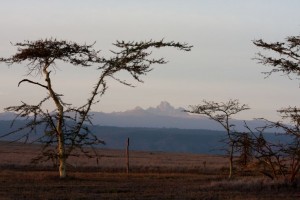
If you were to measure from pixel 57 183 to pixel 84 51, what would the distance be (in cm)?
838

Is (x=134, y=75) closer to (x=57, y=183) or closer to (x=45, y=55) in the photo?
(x=45, y=55)

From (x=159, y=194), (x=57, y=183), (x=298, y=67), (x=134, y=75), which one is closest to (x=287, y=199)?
(x=159, y=194)

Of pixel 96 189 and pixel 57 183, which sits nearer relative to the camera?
pixel 96 189

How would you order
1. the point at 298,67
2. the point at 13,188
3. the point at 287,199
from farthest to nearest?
the point at 298,67
the point at 13,188
the point at 287,199

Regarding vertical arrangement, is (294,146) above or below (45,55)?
below

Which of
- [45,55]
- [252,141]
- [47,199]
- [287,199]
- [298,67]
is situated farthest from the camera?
[45,55]

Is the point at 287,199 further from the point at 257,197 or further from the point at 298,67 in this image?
the point at 298,67

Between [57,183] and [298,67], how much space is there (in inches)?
485

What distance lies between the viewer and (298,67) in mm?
28156

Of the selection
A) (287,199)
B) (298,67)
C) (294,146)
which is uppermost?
(298,67)

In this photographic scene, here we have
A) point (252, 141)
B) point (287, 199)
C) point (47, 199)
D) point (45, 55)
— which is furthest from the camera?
point (45, 55)

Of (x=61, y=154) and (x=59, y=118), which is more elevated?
(x=59, y=118)

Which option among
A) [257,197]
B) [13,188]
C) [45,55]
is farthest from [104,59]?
[257,197]

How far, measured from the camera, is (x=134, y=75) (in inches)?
1396
